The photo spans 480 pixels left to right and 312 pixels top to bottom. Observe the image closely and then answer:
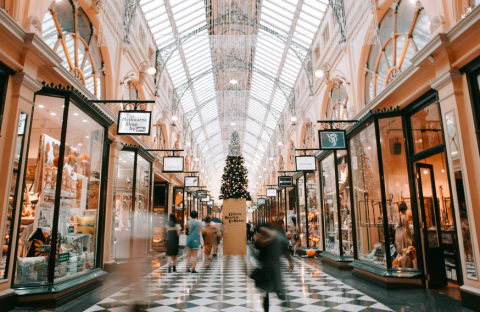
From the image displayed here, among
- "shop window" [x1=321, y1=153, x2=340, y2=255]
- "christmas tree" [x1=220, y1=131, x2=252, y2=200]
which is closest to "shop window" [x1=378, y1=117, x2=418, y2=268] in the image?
"shop window" [x1=321, y1=153, x2=340, y2=255]

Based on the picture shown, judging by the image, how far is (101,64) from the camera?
8750 mm

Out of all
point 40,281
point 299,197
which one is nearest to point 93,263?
point 40,281

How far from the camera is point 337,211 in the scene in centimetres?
1000

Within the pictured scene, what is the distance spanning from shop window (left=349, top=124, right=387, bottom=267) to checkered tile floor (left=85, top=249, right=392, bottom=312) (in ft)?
3.67

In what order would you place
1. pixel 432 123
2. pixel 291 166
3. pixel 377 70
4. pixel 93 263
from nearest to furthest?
pixel 432 123, pixel 93 263, pixel 377 70, pixel 291 166

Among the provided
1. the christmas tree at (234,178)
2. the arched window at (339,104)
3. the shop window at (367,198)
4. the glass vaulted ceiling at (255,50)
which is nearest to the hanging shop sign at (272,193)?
the glass vaulted ceiling at (255,50)

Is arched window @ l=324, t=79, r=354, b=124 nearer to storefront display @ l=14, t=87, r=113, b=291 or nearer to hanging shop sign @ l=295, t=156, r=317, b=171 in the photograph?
hanging shop sign @ l=295, t=156, r=317, b=171

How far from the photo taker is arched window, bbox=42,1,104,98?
20.8 ft

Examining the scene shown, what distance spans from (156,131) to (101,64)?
6.38 m

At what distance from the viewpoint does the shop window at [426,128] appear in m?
5.73

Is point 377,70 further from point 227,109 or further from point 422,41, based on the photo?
point 227,109

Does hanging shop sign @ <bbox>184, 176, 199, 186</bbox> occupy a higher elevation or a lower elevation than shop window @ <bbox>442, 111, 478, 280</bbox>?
higher

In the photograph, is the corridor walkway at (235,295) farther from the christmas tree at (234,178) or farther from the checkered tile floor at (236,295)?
the christmas tree at (234,178)

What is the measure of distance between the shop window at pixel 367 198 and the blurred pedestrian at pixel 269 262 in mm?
3786
